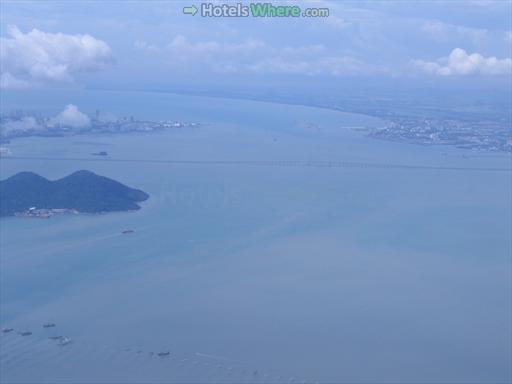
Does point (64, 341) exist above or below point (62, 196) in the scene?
below

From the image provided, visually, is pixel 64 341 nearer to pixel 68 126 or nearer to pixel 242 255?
pixel 242 255

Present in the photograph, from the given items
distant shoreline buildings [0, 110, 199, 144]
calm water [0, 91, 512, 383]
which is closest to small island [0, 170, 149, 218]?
calm water [0, 91, 512, 383]

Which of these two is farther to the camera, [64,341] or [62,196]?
[62,196]

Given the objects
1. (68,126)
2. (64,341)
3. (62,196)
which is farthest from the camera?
(68,126)

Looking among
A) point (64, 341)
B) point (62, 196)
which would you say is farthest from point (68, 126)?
point (64, 341)

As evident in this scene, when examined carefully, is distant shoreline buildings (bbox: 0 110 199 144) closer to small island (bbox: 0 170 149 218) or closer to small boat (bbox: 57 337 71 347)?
small island (bbox: 0 170 149 218)

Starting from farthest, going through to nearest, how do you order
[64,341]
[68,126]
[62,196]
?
[68,126] → [62,196] → [64,341]

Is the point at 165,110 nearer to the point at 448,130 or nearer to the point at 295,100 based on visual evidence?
the point at 295,100

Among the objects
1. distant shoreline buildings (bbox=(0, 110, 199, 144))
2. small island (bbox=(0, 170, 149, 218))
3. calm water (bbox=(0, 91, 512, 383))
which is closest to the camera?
calm water (bbox=(0, 91, 512, 383))

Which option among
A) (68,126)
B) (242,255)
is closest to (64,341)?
(242,255)
